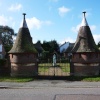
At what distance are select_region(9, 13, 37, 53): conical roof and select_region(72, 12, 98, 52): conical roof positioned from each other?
420 cm

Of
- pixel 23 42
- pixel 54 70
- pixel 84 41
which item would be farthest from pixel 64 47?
pixel 23 42

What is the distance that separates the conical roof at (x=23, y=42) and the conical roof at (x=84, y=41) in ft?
13.8

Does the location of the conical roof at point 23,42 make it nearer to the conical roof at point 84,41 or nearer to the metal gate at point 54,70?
the metal gate at point 54,70

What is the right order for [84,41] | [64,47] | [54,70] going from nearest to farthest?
[84,41] < [54,70] < [64,47]

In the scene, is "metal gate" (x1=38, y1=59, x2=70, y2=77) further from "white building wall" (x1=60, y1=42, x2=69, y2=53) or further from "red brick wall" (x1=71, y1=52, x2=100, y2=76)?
"white building wall" (x1=60, y1=42, x2=69, y2=53)

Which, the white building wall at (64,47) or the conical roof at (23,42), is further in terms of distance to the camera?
the white building wall at (64,47)

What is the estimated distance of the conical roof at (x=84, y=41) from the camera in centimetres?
2194

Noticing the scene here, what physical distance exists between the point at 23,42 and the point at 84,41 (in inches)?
230

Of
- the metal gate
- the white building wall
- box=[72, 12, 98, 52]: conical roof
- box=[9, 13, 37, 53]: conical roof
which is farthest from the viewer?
the white building wall

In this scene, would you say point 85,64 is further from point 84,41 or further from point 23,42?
point 23,42

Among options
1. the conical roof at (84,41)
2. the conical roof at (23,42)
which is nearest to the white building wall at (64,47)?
the conical roof at (84,41)

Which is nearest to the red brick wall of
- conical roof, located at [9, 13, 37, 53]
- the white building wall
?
conical roof, located at [9, 13, 37, 53]

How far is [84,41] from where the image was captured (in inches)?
885

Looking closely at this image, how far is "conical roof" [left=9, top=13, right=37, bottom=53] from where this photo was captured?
22188mm
